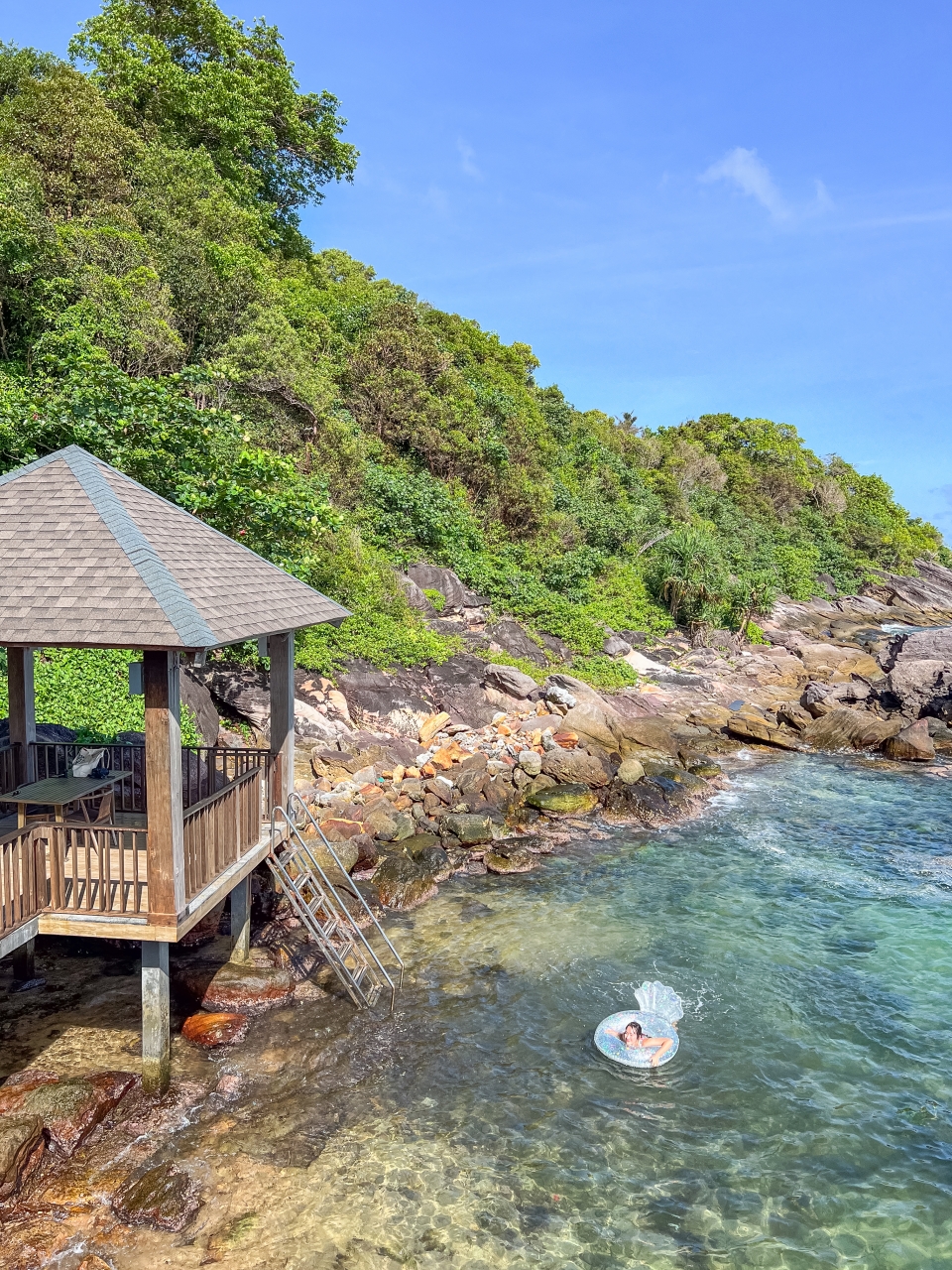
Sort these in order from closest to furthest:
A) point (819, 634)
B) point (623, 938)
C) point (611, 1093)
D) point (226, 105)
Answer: point (611, 1093), point (623, 938), point (226, 105), point (819, 634)

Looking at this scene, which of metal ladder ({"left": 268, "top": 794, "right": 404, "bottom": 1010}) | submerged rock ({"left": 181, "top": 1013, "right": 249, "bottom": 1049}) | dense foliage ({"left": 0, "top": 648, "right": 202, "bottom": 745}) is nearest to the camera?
submerged rock ({"left": 181, "top": 1013, "right": 249, "bottom": 1049})

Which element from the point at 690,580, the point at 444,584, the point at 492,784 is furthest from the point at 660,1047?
the point at 690,580

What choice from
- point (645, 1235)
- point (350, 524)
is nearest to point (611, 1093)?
point (645, 1235)

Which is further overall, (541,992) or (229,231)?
(229,231)

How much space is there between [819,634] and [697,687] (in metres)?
16.7

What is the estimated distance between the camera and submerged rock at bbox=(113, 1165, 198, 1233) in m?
6.88

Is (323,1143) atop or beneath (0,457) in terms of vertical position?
beneath

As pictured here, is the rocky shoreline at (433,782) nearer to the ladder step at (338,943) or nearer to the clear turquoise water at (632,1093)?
the ladder step at (338,943)

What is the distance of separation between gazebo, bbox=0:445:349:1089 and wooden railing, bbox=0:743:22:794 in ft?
4.39

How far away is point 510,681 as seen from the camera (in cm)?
2406

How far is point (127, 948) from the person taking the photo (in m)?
11.5

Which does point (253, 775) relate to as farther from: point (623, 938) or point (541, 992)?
point (623, 938)

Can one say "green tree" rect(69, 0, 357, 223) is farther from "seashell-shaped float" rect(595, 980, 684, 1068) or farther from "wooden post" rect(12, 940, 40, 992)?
"seashell-shaped float" rect(595, 980, 684, 1068)

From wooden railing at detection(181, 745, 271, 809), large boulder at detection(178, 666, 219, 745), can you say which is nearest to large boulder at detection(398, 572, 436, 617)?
large boulder at detection(178, 666, 219, 745)
